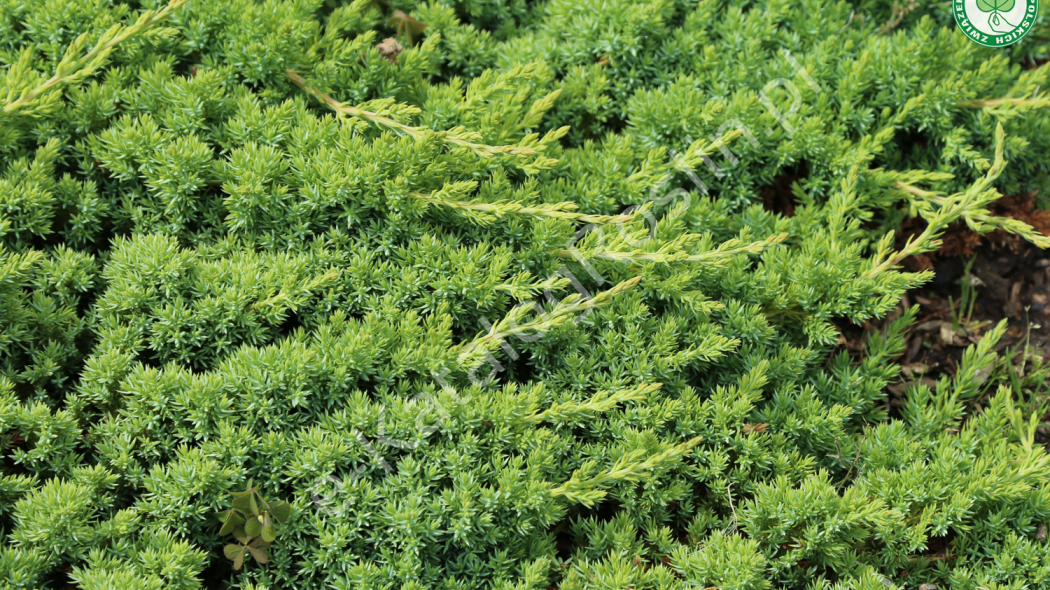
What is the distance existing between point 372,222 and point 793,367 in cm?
157

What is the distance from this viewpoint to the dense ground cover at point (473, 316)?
229 centimetres

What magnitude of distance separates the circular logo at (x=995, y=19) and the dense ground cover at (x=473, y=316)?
121 millimetres

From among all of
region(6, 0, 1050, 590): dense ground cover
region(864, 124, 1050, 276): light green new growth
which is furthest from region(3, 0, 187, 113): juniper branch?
region(864, 124, 1050, 276): light green new growth

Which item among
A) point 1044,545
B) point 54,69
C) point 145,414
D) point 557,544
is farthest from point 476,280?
point 1044,545

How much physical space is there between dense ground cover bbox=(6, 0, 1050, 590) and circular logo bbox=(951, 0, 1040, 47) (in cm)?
12

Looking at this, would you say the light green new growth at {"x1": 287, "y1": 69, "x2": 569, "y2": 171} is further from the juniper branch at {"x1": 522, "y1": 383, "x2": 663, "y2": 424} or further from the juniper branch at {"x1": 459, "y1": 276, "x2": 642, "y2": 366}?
A: the juniper branch at {"x1": 522, "y1": 383, "x2": 663, "y2": 424}

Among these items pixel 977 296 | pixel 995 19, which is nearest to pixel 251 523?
pixel 977 296

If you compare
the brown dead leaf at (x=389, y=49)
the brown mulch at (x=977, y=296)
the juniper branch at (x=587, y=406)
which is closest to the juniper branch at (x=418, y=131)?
the brown dead leaf at (x=389, y=49)

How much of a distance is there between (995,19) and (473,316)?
249 cm

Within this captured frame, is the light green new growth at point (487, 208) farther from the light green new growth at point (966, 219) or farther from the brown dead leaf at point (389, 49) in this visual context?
the light green new growth at point (966, 219)

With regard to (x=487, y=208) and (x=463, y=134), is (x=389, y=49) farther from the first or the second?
(x=487, y=208)

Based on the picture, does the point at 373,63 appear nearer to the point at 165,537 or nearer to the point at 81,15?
the point at 81,15

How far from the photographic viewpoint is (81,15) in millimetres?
2744

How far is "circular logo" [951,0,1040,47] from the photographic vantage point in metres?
3.12
